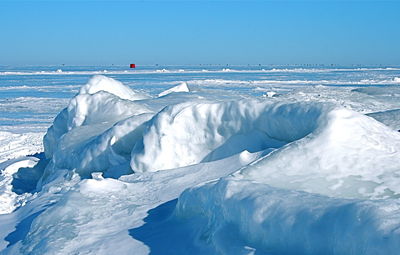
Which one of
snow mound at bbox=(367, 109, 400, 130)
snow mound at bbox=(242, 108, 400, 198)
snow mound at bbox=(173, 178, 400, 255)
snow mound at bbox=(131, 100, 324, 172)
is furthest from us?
snow mound at bbox=(367, 109, 400, 130)

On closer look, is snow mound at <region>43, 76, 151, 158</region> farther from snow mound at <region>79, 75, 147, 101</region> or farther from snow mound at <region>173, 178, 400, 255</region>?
snow mound at <region>173, 178, 400, 255</region>

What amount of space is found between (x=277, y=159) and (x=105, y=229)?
1.36 m

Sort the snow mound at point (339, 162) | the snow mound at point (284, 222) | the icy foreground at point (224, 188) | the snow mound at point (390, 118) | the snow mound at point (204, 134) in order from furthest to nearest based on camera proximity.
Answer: the snow mound at point (390, 118)
the snow mound at point (204, 134)
the snow mound at point (339, 162)
the icy foreground at point (224, 188)
the snow mound at point (284, 222)

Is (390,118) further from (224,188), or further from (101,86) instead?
(101,86)

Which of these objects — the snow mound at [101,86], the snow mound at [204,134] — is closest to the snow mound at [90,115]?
the snow mound at [101,86]

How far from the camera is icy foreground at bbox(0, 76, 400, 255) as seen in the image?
7.66ft

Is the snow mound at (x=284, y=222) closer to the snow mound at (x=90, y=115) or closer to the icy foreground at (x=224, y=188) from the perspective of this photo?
the icy foreground at (x=224, y=188)

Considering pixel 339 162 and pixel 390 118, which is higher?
pixel 339 162

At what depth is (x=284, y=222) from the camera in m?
2.38

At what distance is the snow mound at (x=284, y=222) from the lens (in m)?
2.04

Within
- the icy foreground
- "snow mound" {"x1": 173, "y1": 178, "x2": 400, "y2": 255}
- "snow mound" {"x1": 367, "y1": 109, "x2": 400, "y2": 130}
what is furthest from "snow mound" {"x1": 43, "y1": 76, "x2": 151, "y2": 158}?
"snow mound" {"x1": 173, "y1": 178, "x2": 400, "y2": 255}

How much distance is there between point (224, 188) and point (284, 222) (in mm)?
564

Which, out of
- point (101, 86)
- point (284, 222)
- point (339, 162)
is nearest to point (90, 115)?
point (101, 86)

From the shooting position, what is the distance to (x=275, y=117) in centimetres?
456
